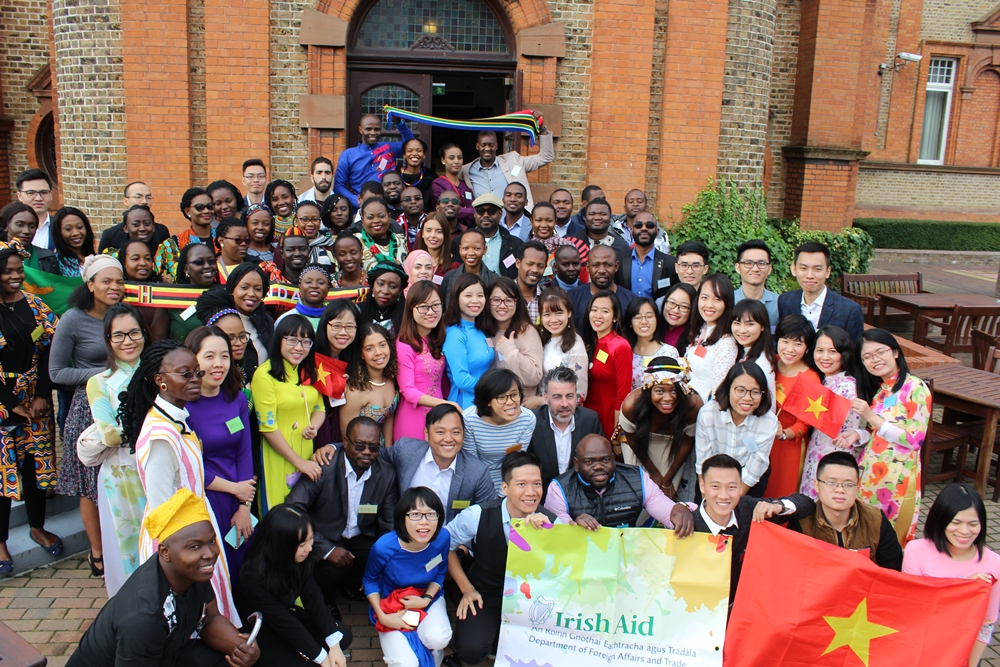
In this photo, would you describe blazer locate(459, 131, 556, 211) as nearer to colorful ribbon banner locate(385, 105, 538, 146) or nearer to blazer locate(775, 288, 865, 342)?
colorful ribbon banner locate(385, 105, 538, 146)

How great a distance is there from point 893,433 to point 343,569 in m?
3.58

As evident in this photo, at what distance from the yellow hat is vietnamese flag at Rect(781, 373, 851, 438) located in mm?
3633

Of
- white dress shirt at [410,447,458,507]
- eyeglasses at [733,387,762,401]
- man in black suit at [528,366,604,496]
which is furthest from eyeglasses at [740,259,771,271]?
white dress shirt at [410,447,458,507]

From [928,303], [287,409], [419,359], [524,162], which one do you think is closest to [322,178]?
[524,162]

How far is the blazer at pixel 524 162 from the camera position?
27.5 feet

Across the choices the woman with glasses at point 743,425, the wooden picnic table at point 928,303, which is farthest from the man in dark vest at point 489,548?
the wooden picnic table at point 928,303

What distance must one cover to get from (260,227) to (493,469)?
Answer: 294cm

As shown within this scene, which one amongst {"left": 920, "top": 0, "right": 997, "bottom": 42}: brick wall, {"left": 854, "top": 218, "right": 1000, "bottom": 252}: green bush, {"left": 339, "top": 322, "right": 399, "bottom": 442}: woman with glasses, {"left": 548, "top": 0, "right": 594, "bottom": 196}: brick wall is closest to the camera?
{"left": 339, "top": 322, "right": 399, "bottom": 442}: woman with glasses

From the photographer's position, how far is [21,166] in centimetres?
1531

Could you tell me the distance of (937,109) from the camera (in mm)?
22094

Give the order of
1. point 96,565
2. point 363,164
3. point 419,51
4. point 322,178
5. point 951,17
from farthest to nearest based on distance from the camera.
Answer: point 951,17
point 419,51
point 363,164
point 322,178
point 96,565

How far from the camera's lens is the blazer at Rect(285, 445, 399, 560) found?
15.2 ft

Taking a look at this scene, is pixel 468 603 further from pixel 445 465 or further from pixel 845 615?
pixel 845 615

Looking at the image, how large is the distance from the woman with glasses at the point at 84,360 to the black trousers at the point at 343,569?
1.56 metres
